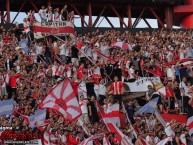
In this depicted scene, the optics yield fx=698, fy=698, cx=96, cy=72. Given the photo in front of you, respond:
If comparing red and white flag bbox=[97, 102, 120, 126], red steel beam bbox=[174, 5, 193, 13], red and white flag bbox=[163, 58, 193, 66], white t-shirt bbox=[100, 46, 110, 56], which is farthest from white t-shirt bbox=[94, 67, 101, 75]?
red steel beam bbox=[174, 5, 193, 13]

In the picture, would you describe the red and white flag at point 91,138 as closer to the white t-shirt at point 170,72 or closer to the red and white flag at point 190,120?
the red and white flag at point 190,120

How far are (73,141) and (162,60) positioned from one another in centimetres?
1107

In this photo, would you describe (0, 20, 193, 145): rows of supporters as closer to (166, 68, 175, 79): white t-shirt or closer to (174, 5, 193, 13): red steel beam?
(166, 68, 175, 79): white t-shirt

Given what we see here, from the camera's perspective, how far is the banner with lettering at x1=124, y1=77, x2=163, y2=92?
29.6m

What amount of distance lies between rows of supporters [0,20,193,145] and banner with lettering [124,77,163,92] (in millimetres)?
370

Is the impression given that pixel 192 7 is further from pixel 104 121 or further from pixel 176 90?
pixel 104 121

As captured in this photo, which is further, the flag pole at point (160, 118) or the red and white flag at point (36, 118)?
the flag pole at point (160, 118)

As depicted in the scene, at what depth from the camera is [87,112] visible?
1021 inches

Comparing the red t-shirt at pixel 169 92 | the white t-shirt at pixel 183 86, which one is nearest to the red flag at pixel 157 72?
the white t-shirt at pixel 183 86

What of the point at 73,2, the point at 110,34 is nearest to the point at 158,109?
the point at 110,34

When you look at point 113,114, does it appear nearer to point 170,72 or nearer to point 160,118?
point 160,118

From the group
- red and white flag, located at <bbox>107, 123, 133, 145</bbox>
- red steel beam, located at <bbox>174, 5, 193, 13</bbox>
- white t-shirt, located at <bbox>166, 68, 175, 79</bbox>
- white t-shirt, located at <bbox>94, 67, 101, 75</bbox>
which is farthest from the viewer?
red steel beam, located at <bbox>174, 5, 193, 13</bbox>

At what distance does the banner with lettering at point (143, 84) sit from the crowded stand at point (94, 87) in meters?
0.04

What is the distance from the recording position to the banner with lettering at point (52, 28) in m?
34.4
